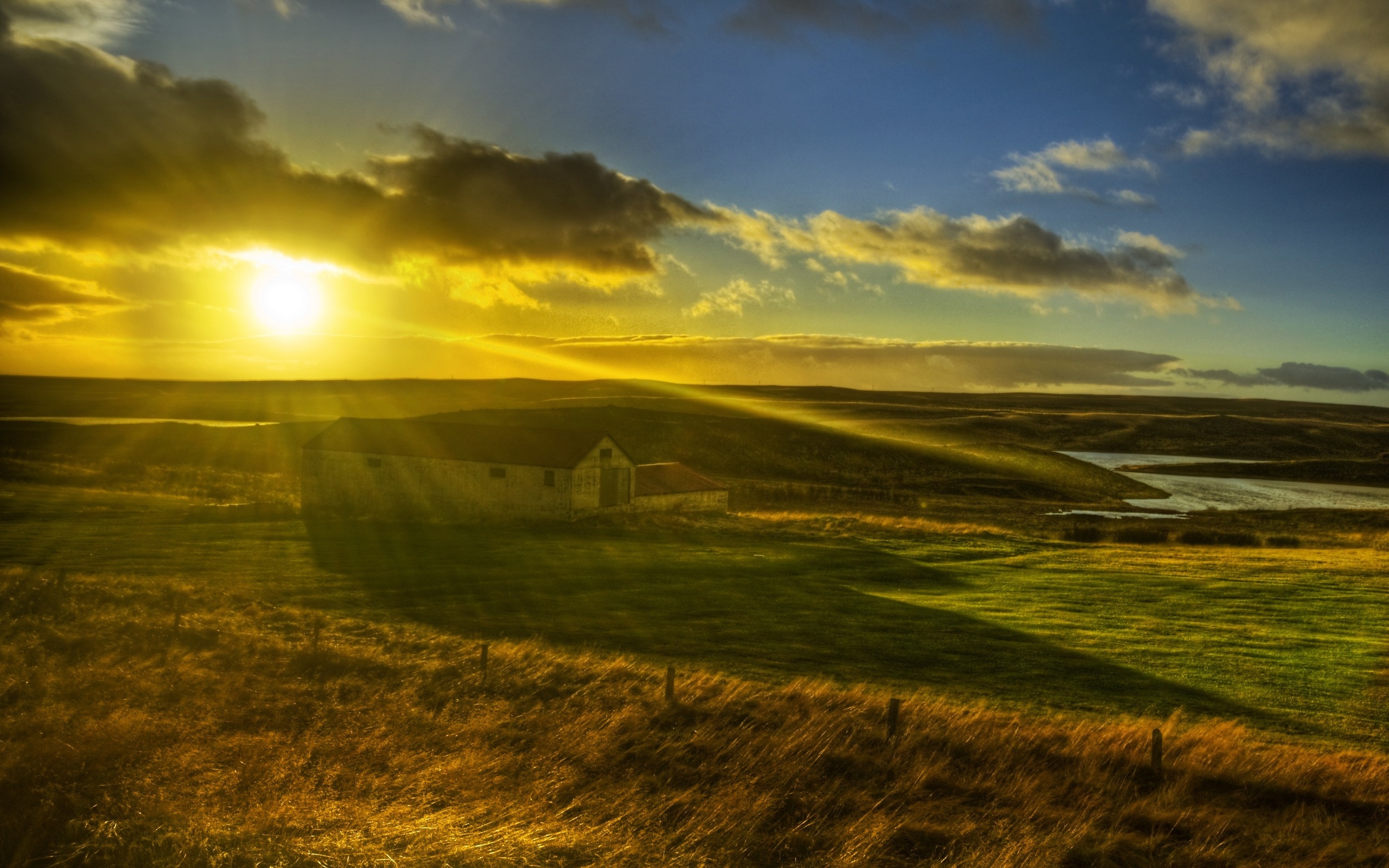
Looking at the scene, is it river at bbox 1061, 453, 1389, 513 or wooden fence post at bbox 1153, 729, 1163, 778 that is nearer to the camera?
wooden fence post at bbox 1153, 729, 1163, 778

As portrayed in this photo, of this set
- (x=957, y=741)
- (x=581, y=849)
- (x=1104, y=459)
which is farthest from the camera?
(x=1104, y=459)

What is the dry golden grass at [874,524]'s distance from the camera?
47.5 m

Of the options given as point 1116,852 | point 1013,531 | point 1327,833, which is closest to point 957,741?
point 1116,852

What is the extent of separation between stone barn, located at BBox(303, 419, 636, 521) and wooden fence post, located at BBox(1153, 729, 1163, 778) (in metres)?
36.9

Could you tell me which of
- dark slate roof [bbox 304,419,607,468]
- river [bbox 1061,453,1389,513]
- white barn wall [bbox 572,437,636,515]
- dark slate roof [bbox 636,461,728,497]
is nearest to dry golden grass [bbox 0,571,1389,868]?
white barn wall [bbox 572,437,636,515]

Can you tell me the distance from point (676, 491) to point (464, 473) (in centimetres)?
1328

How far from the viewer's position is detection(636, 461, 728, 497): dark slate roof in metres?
54.7

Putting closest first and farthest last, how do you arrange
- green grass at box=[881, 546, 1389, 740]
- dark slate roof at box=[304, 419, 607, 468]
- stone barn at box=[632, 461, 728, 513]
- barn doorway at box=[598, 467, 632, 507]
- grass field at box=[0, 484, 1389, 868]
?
grass field at box=[0, 484, 1389, 868] → green grass at box=[881, 546, 1389, 740] → dark slate roof at box=[304, 419, 607, 468] → barn doorway at box=[598, 467, 632, 507] → stone barn at box=[632, 461, 728, 513]

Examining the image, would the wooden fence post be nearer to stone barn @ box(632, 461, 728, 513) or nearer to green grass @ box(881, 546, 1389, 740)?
green grass @ box(881, 546, 1389, 740)

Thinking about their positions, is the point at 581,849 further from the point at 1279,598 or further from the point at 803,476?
the point at 803,476

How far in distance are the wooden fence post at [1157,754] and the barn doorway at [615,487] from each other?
126 ft

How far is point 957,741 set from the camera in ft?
47.3

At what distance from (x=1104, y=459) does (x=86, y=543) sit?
112 m

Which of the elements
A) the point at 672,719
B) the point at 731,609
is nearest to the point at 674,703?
the point at 672,719
